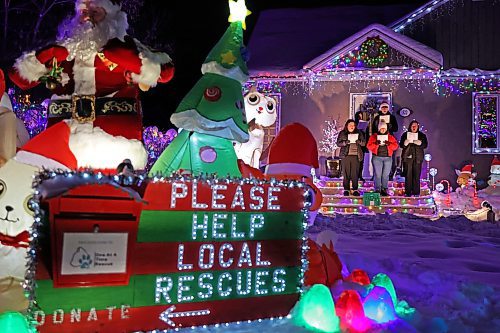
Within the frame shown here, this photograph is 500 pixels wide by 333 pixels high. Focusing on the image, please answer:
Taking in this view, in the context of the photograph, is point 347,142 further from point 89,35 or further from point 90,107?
point 90,107

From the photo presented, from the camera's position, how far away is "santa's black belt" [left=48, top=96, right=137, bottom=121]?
448 cm

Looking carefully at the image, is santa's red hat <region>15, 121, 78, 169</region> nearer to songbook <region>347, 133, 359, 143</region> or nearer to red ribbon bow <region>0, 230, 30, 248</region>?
red ribbon bow <region>0, 230, 30, 248</region>

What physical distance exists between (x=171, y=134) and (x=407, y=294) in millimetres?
13656

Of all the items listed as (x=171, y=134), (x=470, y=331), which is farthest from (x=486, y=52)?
(x=470, y=331)

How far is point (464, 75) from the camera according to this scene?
52.4 ft

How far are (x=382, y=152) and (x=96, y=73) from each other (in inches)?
368

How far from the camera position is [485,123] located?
1622 cm

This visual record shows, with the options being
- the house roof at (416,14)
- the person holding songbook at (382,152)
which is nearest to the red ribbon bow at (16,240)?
the person holding songbook at (382,152)

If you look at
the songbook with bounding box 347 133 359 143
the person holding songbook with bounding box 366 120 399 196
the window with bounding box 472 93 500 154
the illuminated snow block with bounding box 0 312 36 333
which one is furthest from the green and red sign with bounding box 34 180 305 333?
the window with bounding box 472 93 500 154

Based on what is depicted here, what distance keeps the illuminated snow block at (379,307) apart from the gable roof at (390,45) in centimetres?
1211

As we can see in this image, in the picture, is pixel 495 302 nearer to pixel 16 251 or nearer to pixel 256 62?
pixel 16 251

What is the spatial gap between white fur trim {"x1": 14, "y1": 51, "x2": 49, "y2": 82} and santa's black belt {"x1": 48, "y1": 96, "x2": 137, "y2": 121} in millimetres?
324

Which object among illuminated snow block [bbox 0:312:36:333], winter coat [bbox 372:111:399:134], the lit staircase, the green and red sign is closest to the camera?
illuminated snow block [bbox 0:312:36:333]

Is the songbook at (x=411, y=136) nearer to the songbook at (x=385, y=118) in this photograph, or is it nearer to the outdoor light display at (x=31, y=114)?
the songbook at (x=385, y=118)
